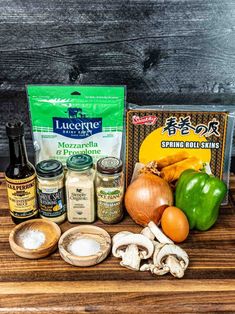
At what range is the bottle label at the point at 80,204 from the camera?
3.90 ft

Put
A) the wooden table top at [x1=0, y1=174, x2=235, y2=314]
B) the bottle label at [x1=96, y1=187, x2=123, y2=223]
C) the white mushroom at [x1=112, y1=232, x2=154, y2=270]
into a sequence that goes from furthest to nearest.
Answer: the bottle label at [x1=96, y1=187, x2=123, y2=223], the white mushroom at [x1=112, y1=232, x2=154, y2=270], the wooden table top at [x1=0, y1=174, x2=235, y2=314]

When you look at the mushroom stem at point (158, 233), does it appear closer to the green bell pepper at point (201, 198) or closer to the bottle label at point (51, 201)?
the green bell pepper at point (201, 198)

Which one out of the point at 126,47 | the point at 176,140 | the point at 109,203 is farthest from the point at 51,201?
the point at 126,47

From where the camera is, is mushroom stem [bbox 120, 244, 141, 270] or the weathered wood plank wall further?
the weathered wood plank wall

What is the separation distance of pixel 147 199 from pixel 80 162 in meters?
0.19

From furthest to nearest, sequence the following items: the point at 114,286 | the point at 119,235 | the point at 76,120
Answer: the point at 76,120
the point at 119,235
the point at 114,286

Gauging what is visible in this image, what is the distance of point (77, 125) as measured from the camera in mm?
1257

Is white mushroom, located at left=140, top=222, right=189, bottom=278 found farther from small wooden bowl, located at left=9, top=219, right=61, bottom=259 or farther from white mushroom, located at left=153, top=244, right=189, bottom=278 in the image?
small wooden bowl, located at left=9, top=219, right=61, bottom=259

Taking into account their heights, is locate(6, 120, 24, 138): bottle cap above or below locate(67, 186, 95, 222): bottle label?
above

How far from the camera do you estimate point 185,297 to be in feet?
3.27

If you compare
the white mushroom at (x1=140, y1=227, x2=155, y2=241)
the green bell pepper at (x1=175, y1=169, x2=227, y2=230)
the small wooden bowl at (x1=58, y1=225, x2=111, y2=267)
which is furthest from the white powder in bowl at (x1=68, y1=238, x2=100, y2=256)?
the green bell pepper at (x1=175, y1=169, x2=227, y2=230)

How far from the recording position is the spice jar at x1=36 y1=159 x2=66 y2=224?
116 centimetres

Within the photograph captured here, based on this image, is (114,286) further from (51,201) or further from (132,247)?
(51,201)

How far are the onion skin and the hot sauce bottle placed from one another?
243mm
